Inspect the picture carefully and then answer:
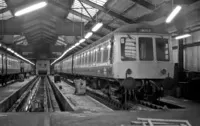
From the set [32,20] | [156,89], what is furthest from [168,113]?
[32,20]

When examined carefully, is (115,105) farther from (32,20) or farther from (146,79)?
(32,20)

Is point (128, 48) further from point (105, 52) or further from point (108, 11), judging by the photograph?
point (108, 11)

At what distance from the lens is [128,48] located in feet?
38.1

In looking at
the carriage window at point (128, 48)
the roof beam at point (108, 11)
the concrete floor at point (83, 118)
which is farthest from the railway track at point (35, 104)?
the roof beam at point (108, 11)

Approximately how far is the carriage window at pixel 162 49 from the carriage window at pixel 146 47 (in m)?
0.31

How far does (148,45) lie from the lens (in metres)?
11.7

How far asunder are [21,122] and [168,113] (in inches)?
158

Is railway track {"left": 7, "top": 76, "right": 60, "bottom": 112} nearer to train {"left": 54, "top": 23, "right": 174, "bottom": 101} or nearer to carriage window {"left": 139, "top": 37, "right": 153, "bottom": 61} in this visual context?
train {"left": 54, "top": 23, "right": 174, "bottom": 101}

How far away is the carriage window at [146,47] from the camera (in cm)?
1166

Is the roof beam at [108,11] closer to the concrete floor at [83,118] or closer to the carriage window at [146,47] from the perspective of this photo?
the carriage window at [146,47]

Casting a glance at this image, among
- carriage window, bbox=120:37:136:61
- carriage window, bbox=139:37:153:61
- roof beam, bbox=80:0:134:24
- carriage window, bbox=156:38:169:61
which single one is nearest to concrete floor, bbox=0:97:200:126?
carriage window, bbox=120:37:136:61

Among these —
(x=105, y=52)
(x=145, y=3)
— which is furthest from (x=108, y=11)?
(x=105, y=52)

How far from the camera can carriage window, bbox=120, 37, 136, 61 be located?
11477 millimetres

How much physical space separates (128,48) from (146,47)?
77cm
